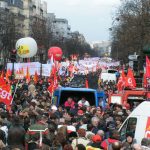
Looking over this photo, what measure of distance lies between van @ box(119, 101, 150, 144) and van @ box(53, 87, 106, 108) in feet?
31.4

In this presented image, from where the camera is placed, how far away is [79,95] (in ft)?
78.9

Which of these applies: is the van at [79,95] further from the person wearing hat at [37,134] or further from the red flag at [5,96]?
the person wearing hat at [37,134]

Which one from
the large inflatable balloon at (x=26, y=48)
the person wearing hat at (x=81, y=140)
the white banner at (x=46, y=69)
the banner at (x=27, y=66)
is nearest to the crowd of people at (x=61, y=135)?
the person wearing hat at (x=81, y=140)

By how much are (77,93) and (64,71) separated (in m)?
22.3

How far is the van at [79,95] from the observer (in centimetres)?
2295

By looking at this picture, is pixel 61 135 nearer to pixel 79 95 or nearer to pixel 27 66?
pixel 79 95

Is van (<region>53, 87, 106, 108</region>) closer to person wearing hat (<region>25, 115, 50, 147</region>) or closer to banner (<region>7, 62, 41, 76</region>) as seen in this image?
banner (<region>7, 62, 41, 76</region>)

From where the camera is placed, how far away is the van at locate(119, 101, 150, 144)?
12.4 m

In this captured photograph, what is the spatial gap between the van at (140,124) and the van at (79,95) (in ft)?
31.4

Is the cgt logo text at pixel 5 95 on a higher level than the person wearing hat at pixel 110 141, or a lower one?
higher

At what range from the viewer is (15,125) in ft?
42.9

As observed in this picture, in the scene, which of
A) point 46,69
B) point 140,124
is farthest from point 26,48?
point 140,124

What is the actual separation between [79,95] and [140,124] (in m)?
11.6

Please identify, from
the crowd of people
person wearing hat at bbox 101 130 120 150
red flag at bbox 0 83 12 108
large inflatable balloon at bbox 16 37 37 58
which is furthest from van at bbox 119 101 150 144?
large inflatable balloon at bbox 16 37 37 58
